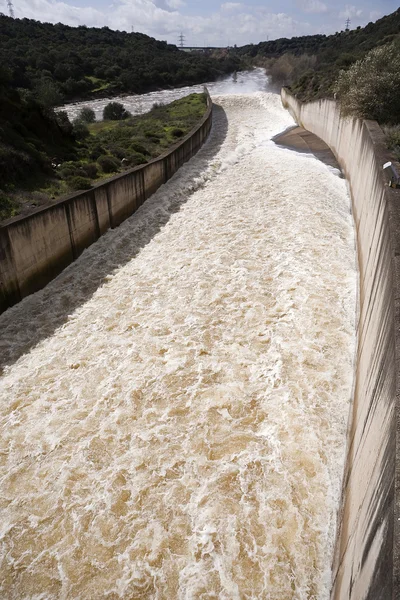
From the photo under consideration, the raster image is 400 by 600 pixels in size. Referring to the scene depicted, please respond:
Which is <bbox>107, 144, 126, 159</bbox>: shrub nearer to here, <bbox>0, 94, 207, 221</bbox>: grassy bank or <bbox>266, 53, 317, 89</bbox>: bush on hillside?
<bbox>0, 94, 207, 221</bbox>: grassy bank

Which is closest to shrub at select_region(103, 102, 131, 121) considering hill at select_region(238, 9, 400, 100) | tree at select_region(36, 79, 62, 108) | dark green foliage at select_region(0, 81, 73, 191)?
tree at select_region(36, 79, 62, 108)

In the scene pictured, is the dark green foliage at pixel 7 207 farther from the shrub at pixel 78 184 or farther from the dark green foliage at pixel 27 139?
the shrub at pixel 78 184

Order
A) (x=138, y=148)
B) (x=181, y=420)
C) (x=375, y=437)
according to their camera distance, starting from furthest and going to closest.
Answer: (x=138, y=148), (x=181, y=420), (x=375, y=437)

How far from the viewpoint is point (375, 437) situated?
4.54 meters

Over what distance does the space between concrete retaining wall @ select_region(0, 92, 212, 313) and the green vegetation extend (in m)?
31.7

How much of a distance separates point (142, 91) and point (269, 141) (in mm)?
46919

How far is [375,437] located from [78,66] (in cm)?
7390

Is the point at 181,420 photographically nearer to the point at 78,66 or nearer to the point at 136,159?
the point at 136,159

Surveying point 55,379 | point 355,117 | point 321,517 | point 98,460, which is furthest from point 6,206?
point 355,117

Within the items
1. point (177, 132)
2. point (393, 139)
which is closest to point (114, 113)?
point (177, 132)

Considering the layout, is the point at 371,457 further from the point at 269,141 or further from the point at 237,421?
the point at 269,141

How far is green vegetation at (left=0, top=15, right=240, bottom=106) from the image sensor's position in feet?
174

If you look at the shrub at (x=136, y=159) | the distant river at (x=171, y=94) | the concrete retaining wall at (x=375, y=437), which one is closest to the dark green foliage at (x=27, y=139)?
the shrub at (x=136, y=159)

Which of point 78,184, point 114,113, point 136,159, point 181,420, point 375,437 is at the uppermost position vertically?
point 114,113
